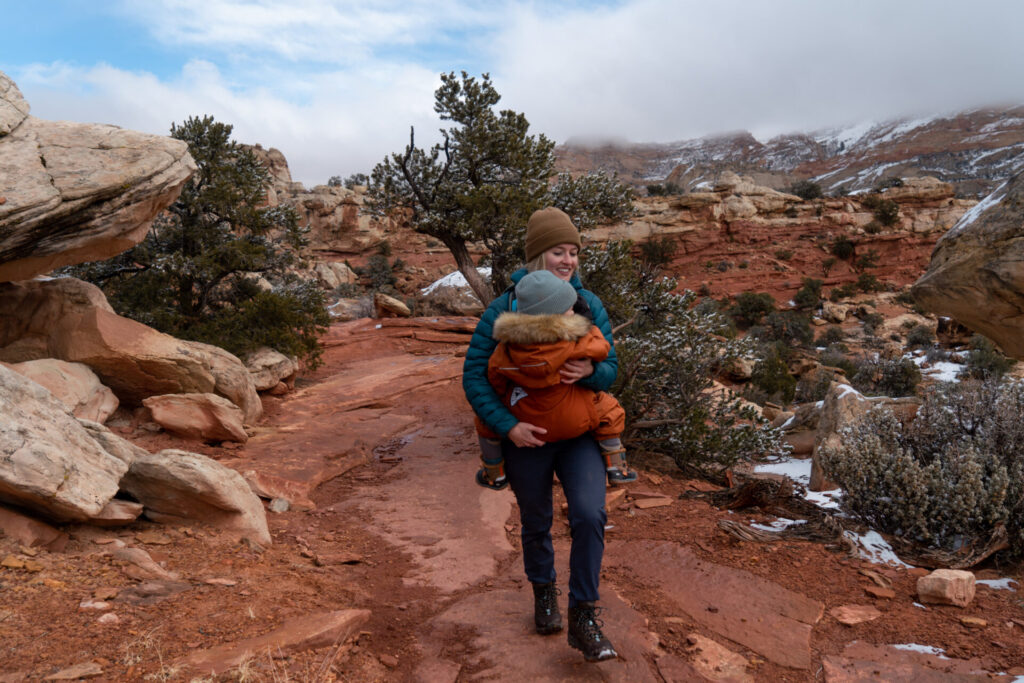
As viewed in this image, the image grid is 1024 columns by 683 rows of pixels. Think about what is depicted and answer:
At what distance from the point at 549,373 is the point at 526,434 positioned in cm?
26

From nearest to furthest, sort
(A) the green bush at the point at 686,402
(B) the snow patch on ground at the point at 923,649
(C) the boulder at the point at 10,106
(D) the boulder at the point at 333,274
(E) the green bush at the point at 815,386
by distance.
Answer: (B) the snow patch on ground at the point at 923,649 < (C) the boulder at the point at 10,106 < (A) the green bush at the point at 686,402 < (E) the green bush at the point at 815,386 < (D) the boulder at the point at 333,274

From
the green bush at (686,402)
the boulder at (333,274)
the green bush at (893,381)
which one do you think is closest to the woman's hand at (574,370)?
the green bush at (686,402)

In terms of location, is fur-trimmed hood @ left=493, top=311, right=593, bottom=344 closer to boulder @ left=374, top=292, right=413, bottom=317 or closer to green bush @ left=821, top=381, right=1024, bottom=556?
green bush @ left=821, top=381, right=1024, bottom=556

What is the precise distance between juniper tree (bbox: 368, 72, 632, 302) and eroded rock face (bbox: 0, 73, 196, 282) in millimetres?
3004

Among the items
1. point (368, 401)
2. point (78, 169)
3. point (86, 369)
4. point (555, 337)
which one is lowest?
point (368, 401)

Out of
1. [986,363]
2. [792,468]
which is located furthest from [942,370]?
[792,468]

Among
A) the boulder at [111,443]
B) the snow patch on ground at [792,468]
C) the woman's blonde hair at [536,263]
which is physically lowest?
the snow patch on ground at [792,468]

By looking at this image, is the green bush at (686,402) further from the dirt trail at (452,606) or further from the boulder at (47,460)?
the boulder at (47,460)

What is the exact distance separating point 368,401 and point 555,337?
7.44 m

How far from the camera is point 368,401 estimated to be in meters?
9.27

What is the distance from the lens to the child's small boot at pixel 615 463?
245 cm

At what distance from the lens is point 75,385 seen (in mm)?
6020

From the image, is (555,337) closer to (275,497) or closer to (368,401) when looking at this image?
(275,497)

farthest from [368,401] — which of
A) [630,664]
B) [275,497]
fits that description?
[630,664]
